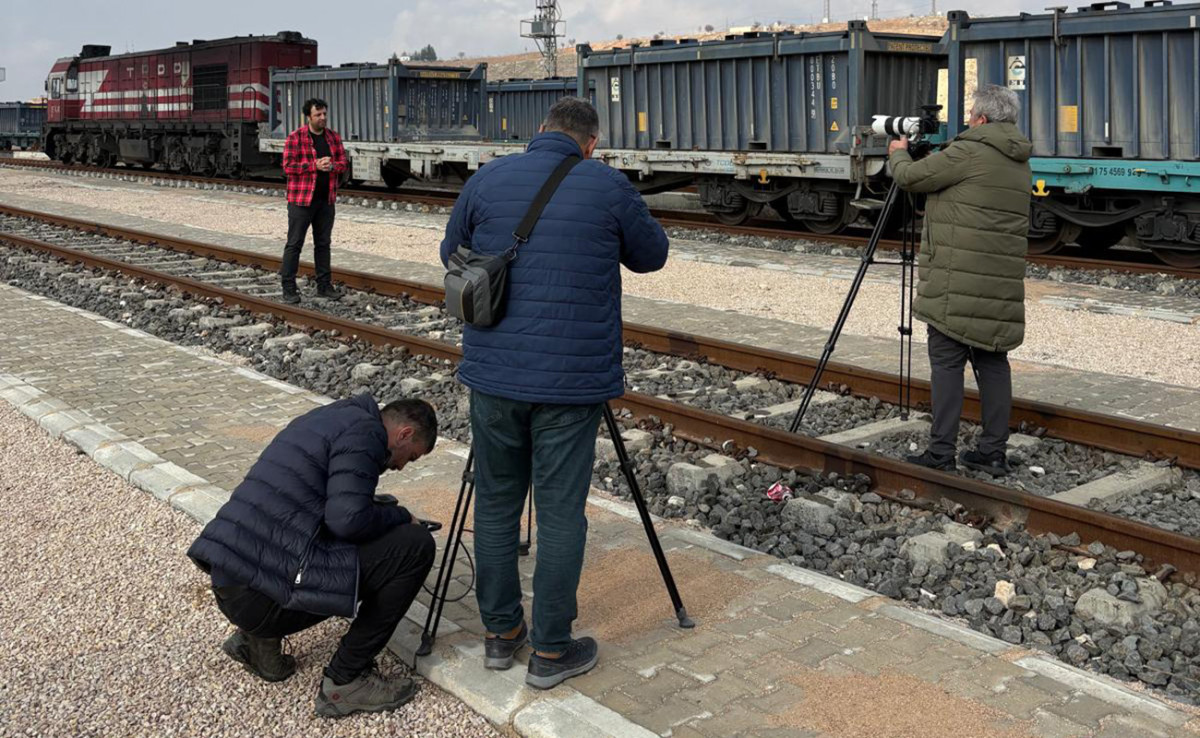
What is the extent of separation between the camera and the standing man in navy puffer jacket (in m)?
4.11

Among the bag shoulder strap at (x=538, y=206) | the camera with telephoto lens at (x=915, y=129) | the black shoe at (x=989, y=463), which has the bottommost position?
the black shoe at (x=989, y=463)

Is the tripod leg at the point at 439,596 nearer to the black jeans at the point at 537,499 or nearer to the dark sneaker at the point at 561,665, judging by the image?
the black jeans at the point at 537,499

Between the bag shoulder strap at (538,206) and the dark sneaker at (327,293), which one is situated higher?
the bag shoulder strap at (538,206)

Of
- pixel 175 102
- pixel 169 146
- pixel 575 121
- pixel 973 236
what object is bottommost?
pixel 973 236

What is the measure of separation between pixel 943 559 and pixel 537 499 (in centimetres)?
216

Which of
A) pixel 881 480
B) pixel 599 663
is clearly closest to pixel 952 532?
pixel 881 480

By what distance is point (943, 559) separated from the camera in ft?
18.2

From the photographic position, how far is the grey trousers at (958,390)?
6.58 m

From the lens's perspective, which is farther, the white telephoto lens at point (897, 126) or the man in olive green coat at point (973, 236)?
the white telephoto lens at point (897, 126)

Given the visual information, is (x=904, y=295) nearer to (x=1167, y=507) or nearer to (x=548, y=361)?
(x=1167, y=507)

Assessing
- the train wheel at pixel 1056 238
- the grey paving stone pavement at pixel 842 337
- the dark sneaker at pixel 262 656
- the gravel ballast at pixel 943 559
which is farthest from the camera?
the train wheel at pixel 1056 238

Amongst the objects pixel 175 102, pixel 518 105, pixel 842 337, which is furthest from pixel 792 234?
pixel 175 102

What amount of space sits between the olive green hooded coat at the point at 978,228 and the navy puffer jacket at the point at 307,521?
11.3 feet

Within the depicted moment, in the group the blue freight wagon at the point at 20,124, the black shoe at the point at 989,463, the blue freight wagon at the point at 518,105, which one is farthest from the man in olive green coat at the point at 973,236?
the blue freight wagon at the point at 20,124
